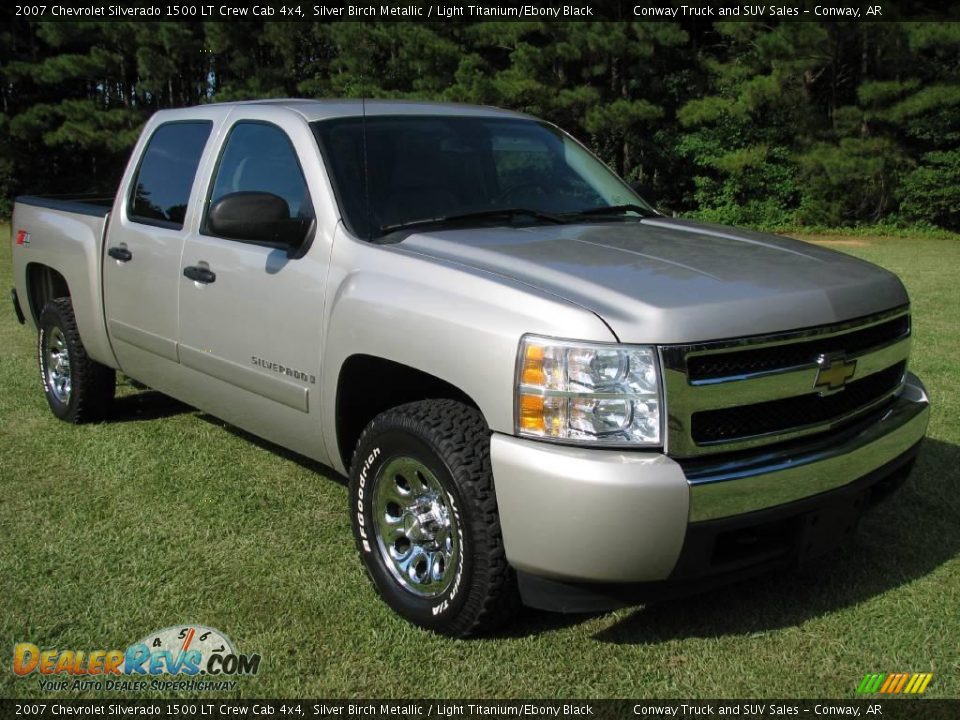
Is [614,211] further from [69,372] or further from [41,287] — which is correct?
[41,287]

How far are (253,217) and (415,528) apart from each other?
4.38ft

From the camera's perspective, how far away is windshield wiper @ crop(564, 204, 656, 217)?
13.7 feet

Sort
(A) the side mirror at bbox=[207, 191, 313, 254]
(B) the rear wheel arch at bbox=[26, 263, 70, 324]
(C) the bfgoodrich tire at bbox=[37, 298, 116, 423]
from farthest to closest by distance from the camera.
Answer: (B) the rear wheel arch at bbox=[26, 263, 70, 324] < (C) the bfgoodrich tire at bbox=[37, 298, 116, 423] < (A) the side mirror at bbox=[207, 191, 313, 254]

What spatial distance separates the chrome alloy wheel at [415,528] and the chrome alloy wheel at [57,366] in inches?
127

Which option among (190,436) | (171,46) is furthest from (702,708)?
(171,46)

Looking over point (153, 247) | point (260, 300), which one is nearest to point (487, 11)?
point (153, 247)

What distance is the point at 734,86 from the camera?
23.9 m

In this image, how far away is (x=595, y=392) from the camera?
9.01 ft

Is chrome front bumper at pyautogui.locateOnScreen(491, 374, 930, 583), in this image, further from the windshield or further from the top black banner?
the top black banner

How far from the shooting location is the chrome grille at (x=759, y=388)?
2.76 meters

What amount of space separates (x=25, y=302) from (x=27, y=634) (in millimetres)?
3616

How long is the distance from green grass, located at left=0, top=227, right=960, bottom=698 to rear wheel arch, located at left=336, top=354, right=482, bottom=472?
557 millimetres

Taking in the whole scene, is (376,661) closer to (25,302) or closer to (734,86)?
(25,302)

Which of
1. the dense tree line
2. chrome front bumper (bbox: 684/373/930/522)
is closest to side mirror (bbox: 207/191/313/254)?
chrome front bumper (bbox: 684/373/930/522)
